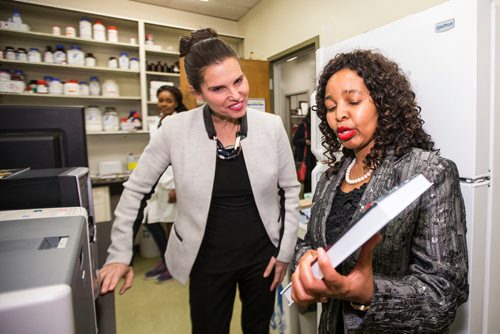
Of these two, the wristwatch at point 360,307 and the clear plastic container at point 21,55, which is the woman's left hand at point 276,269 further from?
the clear plastic container at point 21,55

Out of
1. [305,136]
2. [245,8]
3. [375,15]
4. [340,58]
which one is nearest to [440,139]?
[340,58]

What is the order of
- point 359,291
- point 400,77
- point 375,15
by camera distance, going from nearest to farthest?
point 359,291
point 400,77
point 375,15

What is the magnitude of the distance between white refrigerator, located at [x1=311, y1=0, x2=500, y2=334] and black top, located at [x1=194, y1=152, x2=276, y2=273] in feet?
2.15

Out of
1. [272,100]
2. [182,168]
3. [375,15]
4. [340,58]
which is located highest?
[375,15]

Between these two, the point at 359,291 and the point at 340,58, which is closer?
the point at 359,291

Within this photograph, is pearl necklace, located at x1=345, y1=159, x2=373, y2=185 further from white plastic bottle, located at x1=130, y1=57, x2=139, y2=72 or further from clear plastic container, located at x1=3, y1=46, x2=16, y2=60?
clear plastic container, located at x1=3, y1=46, x2=16, y2=60

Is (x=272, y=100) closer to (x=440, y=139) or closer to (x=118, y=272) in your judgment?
(x=440, y=139)

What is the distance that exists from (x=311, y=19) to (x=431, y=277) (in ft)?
8.63

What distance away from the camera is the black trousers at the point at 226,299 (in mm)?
1108

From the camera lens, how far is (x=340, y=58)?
82 cm

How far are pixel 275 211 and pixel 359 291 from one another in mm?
652

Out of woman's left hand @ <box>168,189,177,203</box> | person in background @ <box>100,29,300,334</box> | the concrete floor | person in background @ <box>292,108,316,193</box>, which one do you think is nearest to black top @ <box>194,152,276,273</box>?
person in background @ <box>100,29,300,334</box>

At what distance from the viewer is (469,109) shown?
32.6 inches

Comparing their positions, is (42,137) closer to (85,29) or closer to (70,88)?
(70,88)
